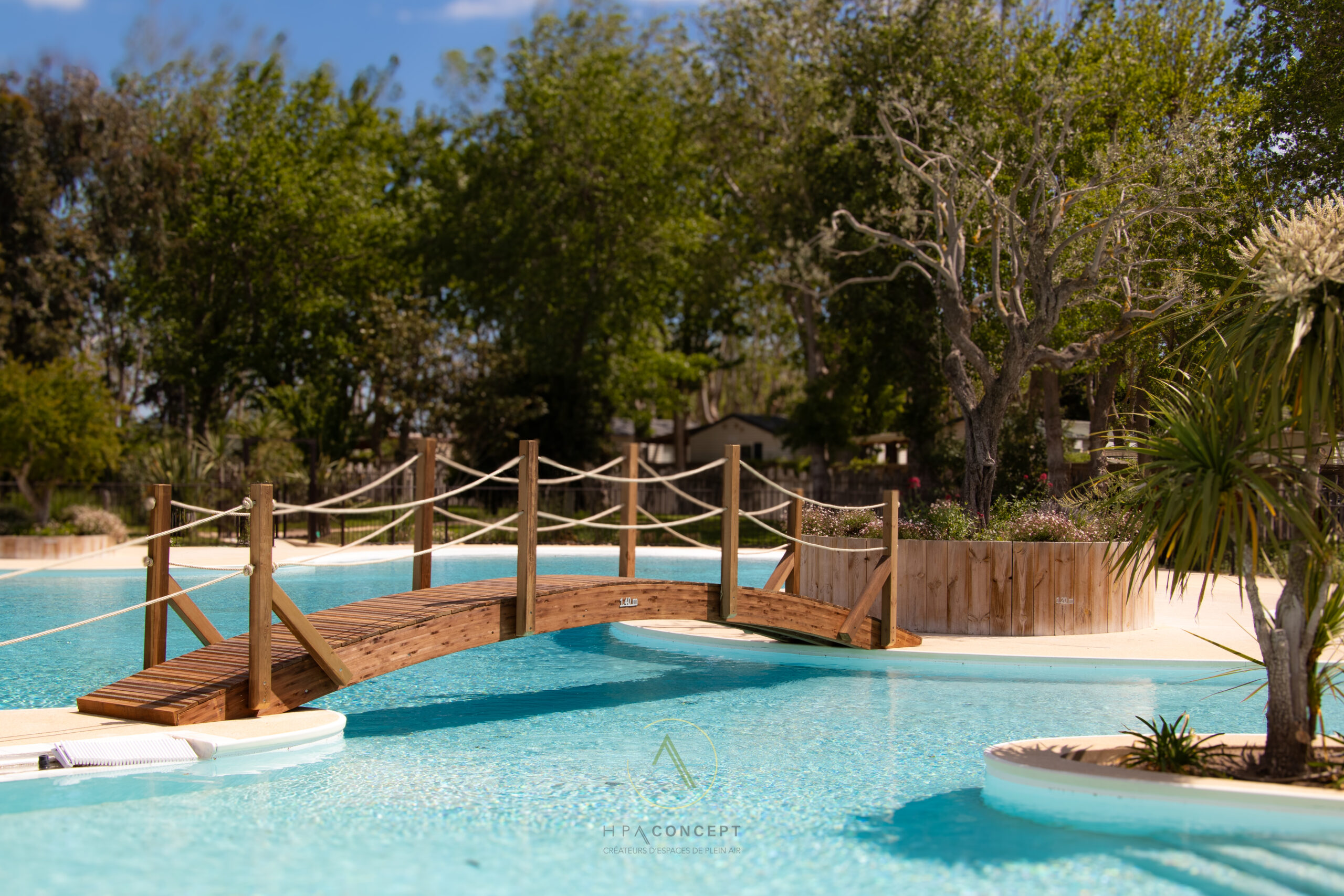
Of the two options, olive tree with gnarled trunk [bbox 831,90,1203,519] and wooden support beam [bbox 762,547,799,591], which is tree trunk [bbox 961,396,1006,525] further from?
wooden support beam [bbox 762,547,799,591]

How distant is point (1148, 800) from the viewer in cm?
586

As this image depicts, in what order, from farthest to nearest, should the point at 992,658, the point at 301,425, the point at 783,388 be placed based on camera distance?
the point at 783,388 < the point at 301,425 < the point at 992,658

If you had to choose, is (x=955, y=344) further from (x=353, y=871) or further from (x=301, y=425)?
(x=301, y=425)

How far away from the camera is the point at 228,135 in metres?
40.2

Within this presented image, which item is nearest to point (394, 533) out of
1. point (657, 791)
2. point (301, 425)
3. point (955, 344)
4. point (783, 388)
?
point (301, 425)

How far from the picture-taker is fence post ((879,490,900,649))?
11.4 meters

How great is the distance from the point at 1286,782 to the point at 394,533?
20112 millimetres

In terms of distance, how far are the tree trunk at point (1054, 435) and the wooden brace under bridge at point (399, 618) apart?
55.4 ft

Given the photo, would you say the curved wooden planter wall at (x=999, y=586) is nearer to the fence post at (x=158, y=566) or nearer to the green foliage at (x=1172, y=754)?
the green foliage at (x=1172, y=754)

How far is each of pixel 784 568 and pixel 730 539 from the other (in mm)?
3013

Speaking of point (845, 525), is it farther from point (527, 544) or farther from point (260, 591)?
point (260, 591)

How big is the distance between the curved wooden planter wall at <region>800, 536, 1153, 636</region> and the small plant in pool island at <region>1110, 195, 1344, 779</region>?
580cm

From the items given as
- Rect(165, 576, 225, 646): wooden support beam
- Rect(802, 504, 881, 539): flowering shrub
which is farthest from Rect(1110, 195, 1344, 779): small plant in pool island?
Rect(165, 576, 225, 646): wooden support beam

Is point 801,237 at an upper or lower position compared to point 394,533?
upper
